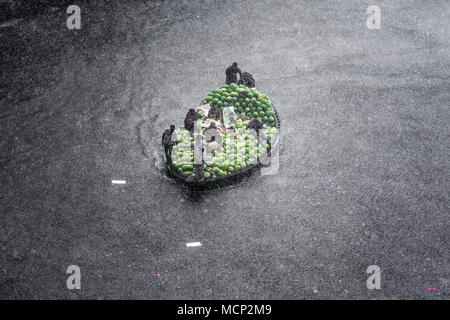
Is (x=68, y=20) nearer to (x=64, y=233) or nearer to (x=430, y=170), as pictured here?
(x=64, y=233)

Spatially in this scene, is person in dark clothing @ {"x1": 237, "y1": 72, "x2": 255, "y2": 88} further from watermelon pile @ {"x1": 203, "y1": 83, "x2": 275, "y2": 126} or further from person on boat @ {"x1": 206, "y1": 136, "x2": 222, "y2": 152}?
person on boat @ {"x1": 206, "y1": 136, "x2": 222, "y2": 152}

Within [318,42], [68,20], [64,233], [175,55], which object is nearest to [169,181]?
[64,233]

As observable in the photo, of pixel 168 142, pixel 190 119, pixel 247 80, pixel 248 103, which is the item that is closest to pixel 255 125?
pixel 248 103

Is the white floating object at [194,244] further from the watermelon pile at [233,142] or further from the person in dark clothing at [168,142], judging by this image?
the person in dark clothing at [168,142]

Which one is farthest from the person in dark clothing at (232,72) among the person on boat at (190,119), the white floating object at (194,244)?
the white floating object at (194,244)

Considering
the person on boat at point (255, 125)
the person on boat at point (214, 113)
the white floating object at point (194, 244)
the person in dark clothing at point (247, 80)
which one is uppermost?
the person in dark clothing at point (247, 80)

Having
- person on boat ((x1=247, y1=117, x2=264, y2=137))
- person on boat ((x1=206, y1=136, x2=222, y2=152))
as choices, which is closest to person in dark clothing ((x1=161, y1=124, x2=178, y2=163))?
person on boat ((x1=206, y1=136, x2=222, y2=152))

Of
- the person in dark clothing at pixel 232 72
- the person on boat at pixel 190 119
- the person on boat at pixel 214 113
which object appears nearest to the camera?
the person on boat at pixel 190 119

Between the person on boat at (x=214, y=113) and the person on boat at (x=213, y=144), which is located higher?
the person on boat at (x=214, y=113)

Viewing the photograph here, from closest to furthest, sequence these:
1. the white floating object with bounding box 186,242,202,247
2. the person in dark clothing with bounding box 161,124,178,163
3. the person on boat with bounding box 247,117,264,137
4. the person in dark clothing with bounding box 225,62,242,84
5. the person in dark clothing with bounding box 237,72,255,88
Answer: the white floating object with bounding box 186,242,202,247 → the person in dark clothing with bounding box 161,124,178,163 → the person on boat with bounding box 247,117,264,137 → the person in dark clothing with bounding box 225,62,242,84 → the person in dark clothing with bounding box 237,72,255,88
